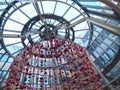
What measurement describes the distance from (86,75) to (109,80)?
9.79m

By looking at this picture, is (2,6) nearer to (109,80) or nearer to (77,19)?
(77,19)

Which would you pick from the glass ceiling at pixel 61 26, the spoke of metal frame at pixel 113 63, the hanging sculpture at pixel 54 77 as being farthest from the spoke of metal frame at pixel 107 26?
Answer: the spoke of metal frame at pixel 113 63

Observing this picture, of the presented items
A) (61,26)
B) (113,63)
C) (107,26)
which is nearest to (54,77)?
(107,26)

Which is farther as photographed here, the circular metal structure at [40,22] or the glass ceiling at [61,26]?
the circular metal structure at [40,22]

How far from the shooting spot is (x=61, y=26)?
1964 centimetres

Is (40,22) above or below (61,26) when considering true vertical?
above

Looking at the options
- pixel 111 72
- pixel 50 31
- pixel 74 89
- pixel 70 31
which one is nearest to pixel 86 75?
pixel 74 89

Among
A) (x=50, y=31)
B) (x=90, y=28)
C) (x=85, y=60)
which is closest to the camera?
(x=85, y=60)

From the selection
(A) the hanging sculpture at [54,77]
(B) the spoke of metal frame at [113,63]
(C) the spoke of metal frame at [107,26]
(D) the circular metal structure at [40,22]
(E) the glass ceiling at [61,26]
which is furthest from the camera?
(B) the spoke of metal frame at [113,63]

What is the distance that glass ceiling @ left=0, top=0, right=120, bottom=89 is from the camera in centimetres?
1916

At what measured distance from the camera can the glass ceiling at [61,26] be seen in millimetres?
19156

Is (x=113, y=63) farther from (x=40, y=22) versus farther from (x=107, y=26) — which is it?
(x=40, y=22)

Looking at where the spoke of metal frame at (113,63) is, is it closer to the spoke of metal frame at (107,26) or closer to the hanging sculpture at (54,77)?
the spoke of metal frame at (107,26)

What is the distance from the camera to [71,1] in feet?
63.9
